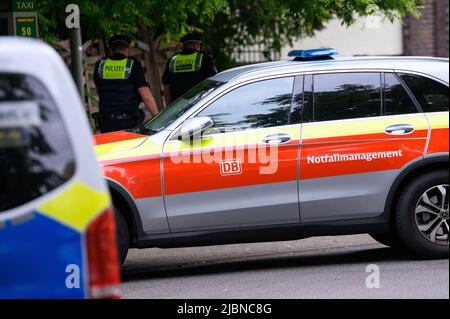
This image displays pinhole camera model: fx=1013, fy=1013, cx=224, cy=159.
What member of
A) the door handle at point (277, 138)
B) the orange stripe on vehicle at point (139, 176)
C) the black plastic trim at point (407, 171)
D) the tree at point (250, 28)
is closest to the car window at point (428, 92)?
the black plastic trim at point (407, 171)

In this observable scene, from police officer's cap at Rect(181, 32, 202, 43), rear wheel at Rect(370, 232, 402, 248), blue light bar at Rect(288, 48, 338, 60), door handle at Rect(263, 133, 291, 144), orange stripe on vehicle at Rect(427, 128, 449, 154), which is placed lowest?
rear wheel at Rect(370, 232, 402, 248)

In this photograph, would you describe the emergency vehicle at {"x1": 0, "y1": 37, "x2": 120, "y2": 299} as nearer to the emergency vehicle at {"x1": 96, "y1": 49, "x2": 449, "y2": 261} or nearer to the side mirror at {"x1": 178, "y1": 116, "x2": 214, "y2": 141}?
the emergency vehicle at {"x1": 96, "y1": 49, "x2": 449, "y2": 261}

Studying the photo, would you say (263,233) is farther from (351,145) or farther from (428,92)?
(428,92)

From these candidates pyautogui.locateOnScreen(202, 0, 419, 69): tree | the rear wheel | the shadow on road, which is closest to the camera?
the shadow on road

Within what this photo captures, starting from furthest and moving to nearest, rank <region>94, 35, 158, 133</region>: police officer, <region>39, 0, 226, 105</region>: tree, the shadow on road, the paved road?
<region>39, 0, 226, 105</region>: tree
<region>94, 35, 158, 133</region>: police officer
the shadow on road
the paved road

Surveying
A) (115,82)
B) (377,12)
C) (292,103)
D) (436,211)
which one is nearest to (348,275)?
(436,211)

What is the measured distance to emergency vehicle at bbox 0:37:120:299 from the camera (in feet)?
13.3

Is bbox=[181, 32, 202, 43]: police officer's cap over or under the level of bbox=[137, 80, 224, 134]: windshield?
over

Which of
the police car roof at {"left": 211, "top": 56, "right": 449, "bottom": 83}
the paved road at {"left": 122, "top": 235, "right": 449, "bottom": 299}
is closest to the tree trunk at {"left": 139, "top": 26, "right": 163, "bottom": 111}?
the paved road at {"left": 122, "top": 235, "right": 449, "bottom": 299}

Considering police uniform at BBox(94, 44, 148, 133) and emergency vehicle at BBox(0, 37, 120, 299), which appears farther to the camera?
police uniform at BBox(94, 44, 148, 133)

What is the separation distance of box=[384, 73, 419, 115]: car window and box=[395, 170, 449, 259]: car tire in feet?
1.87

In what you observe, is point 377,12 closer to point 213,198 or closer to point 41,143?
point 213,198

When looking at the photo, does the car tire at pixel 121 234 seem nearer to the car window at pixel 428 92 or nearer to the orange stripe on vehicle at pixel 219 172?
the orange stripe on vehicle at pixel 219 172
